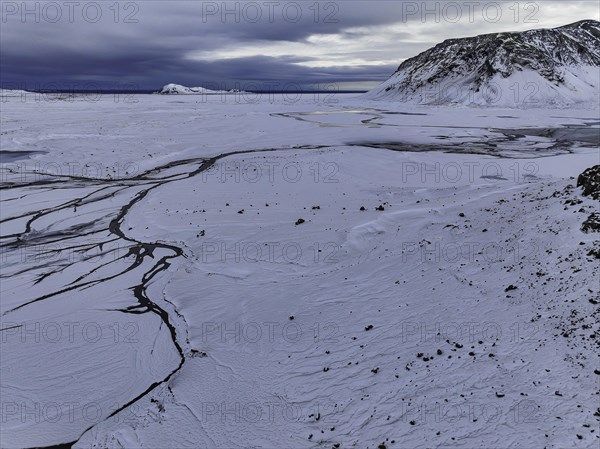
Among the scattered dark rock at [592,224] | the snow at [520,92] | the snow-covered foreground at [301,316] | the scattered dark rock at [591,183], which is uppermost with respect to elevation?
the snow at [520,92]

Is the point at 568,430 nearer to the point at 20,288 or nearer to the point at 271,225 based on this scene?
the point at 271,225

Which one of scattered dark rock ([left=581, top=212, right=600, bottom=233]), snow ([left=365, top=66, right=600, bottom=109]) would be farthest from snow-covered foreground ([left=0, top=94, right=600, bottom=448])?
snow ([left=365, top=66, right=600, bottom=109])

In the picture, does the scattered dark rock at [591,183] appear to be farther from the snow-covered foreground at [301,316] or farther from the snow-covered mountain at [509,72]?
the snow-covered mountain at [509,72]

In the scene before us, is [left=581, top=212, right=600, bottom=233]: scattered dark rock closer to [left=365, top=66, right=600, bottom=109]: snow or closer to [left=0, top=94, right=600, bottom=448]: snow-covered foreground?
[left=0, top=94, right=600, bottom=448]: snow-covered foreground

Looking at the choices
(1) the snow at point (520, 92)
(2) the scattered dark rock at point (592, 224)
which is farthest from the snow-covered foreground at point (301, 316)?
(1) the snow at point (520, 92)

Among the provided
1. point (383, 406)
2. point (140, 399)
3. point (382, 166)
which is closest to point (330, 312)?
point (383, 406)
